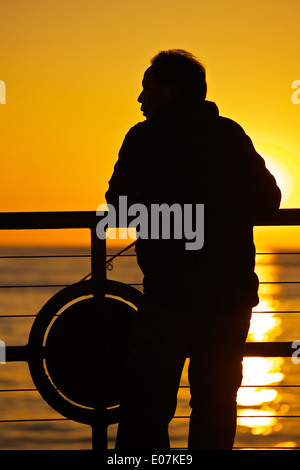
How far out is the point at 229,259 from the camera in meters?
2.40

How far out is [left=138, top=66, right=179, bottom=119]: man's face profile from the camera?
2445 millimetres

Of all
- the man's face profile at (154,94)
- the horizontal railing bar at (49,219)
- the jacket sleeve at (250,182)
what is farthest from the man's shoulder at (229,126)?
the horizontal railing bar at (49,219)

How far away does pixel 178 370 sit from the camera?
2.46m

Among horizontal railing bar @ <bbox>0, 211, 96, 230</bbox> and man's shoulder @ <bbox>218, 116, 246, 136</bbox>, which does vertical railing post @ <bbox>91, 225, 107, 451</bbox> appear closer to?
horizontal railing bar @ <bbox>0, 211, 96, 230</bbox>

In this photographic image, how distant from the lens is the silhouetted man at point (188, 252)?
2381 millimetres

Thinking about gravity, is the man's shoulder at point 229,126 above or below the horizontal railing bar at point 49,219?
below

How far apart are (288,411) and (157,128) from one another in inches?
282

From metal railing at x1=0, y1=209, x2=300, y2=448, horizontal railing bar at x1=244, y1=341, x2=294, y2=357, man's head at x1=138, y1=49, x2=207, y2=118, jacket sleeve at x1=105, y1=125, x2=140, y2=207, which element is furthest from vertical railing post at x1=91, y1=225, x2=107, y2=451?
man's head at x1=138, y1=49, x2=207, y2=118

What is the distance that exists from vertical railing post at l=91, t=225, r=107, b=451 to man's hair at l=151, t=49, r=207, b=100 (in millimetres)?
875

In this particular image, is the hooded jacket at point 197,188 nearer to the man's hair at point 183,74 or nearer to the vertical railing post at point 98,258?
the man's hair at point 183,74

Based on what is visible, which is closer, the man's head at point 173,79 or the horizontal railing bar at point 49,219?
the man's head at point 173,79

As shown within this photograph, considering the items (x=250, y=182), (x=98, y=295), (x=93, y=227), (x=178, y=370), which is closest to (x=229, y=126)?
(x=250, y=182)

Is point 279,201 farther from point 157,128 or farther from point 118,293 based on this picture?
point 118,293

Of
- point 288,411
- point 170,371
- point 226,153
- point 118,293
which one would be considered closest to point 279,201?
point 226,153
